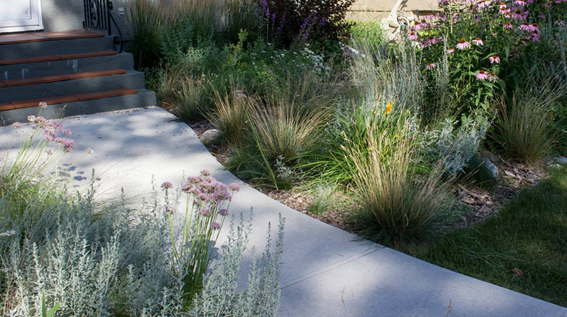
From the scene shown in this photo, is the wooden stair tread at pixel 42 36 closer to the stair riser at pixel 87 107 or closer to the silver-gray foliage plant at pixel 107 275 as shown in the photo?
the stair riser at pixel 87 107

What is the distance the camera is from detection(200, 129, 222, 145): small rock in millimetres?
5547

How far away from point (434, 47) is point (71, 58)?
175 inches

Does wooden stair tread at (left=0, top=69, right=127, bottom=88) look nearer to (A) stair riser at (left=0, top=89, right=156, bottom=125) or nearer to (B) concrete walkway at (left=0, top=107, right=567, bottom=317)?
(A) stair riser at (left=0, top=89, right=156, bottom=125)

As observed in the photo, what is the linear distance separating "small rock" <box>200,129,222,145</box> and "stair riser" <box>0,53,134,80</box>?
2.21m

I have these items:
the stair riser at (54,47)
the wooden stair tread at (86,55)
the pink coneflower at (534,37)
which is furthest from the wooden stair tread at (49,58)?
the pink coneflower at (534,37)

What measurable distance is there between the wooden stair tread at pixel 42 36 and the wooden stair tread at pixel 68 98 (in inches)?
38.0

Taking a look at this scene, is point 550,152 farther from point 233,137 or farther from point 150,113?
point 150,113

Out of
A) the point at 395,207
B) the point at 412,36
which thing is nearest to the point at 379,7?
the point at 412,36

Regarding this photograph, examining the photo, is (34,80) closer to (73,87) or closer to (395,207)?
(73,87)

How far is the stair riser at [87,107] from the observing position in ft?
19.2

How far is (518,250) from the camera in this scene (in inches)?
142

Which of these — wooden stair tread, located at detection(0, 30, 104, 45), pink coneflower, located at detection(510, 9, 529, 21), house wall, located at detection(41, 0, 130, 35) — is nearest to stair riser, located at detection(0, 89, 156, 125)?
wooden stair tread, located at detection(0, 30, 104, 45)

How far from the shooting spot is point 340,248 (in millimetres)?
3498

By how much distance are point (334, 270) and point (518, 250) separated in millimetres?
1342
